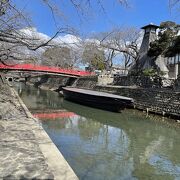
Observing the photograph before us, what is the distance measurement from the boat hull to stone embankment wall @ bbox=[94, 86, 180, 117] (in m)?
1.48

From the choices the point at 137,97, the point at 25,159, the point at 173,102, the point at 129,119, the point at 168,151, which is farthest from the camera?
the point at 137,97

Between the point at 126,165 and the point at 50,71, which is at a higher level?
the point at 50,71

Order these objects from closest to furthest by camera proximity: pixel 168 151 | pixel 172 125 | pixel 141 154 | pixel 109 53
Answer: pixel 141 154 → pixel 168 151 → pixel 172 125 → pixel 109 53

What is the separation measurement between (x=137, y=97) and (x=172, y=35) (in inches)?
480

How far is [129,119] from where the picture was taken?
65.6ft

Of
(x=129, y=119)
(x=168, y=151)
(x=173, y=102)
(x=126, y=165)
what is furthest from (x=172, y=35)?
(x=126, y=165)

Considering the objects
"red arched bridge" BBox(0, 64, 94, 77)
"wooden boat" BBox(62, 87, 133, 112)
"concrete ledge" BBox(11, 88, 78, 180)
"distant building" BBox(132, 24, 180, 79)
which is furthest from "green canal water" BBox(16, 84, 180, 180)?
"distant building" BBox(132, 24, 180, 79)

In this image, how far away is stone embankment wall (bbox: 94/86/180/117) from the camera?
2123cm

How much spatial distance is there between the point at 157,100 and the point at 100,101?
4818 mm

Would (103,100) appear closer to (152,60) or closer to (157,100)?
(157,100)

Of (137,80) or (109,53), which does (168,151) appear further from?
(109,53)

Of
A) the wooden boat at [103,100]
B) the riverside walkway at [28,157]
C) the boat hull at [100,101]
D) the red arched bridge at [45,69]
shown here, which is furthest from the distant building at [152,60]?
the riverside walkway at [28,157]

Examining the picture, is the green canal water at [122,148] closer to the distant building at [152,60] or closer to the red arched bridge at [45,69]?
the red arched bridge at [45,69]

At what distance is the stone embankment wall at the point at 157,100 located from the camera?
2123 cm
